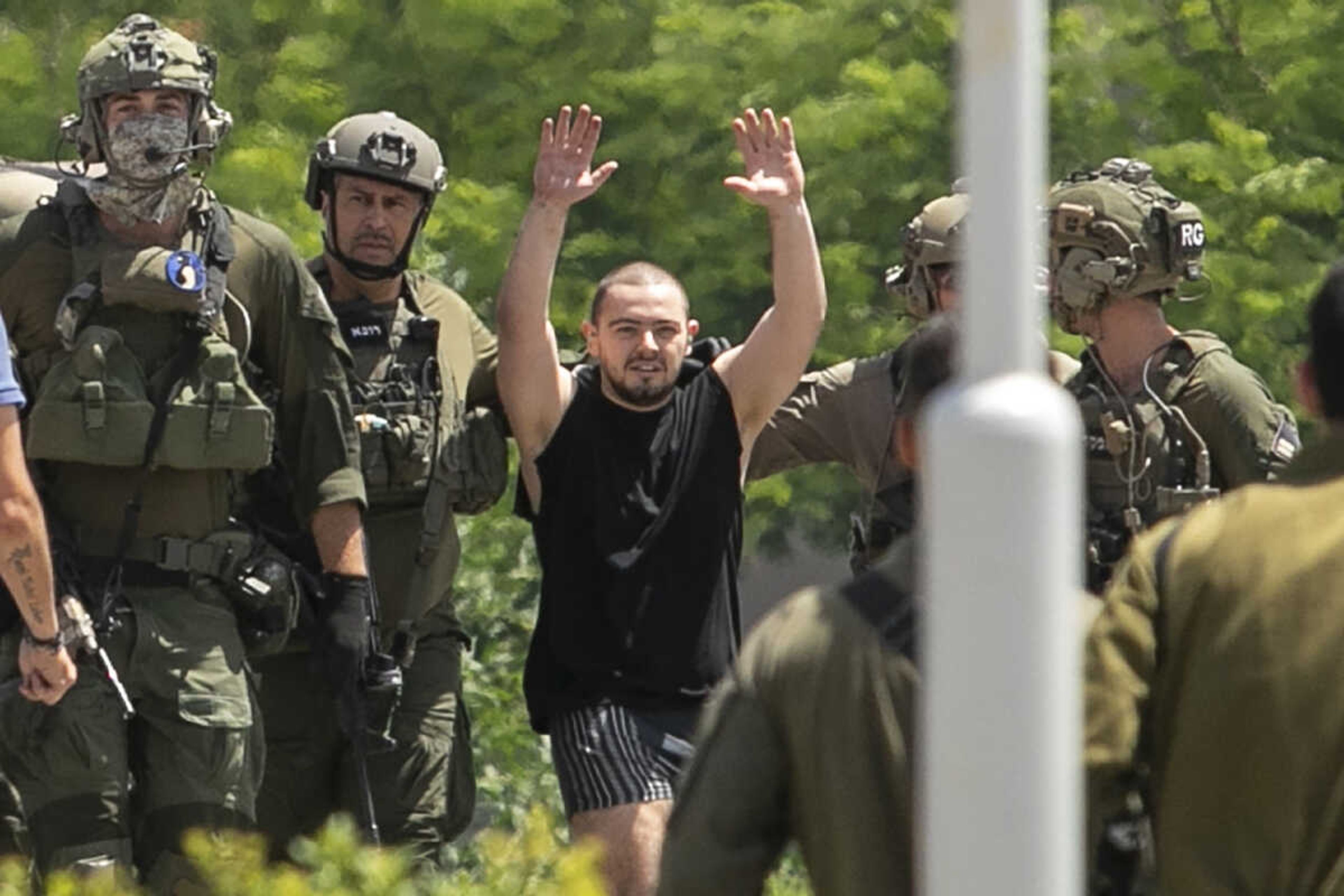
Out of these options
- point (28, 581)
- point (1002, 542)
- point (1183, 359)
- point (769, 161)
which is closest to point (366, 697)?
point (28, 581)

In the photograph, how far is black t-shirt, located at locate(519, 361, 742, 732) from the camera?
8305 millimetres

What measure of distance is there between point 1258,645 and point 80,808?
3.81 metres

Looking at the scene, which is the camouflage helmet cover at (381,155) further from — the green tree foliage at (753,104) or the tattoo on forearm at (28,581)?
the green tree foliage at (753,104)

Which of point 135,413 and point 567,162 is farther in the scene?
point 567,162

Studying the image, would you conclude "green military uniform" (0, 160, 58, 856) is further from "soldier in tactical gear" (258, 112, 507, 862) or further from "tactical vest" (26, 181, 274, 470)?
"soldier in tactical gear" (258, 112, 507, 862)

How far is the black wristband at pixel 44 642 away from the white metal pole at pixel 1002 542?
13.6 ft

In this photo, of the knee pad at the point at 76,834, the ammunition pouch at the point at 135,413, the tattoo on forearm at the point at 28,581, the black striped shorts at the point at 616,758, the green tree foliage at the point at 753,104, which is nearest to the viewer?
the tattoo on forearm at the point at 28,581

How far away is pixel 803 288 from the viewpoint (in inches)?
336

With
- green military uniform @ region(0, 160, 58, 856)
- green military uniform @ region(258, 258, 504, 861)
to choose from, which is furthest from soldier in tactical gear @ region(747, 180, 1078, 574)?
green military uniform @ region(0, 160, 58, 856)

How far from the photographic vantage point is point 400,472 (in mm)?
8945

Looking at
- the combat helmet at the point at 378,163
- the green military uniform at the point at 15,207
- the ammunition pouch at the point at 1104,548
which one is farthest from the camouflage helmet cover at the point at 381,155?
the ammunition pouch at the point at 1104,548

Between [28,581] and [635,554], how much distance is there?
1494 millimetres

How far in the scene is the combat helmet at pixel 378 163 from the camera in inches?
361

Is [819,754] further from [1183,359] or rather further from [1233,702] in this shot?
[1183,359]
